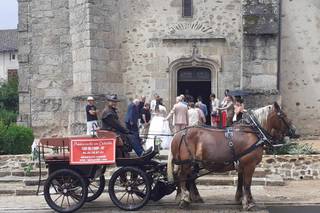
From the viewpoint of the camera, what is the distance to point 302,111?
19562 millimetres

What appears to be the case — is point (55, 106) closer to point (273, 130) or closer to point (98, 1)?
point (98, 1)

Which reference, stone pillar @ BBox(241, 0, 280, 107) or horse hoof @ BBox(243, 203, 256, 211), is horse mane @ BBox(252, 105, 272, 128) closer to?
horse hoof @ BBox(243, 203, 256, 211)

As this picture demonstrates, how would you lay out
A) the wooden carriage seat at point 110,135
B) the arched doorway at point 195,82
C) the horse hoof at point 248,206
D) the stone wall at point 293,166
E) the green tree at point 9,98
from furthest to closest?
the green tree at point 9,98 → the arched doorway at point 195,82 → the stone wall at point 293,166 → the wooden carriage seat at point 110,135 → the horse hoof at point 248,206

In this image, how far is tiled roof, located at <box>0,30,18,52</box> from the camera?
60.5 meters

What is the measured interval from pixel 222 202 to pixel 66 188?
298cm

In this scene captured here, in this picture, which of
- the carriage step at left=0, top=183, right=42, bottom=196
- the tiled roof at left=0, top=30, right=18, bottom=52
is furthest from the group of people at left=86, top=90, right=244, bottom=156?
the tiled roof at left=0, top=30, right=18, bottom=52

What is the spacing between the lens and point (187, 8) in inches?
771

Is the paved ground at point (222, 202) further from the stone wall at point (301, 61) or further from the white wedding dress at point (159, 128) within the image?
the stone wall at point (301, 61)

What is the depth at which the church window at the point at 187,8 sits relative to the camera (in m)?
19.6

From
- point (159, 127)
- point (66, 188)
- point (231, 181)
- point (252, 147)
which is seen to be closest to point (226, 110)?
point (159, 127)

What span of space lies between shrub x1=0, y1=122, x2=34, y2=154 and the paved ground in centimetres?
397

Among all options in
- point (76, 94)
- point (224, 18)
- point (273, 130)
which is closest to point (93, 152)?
point (273, 130)

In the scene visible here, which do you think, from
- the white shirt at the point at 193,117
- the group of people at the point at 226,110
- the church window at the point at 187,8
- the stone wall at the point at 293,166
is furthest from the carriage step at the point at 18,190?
the church window at the point at 187,8

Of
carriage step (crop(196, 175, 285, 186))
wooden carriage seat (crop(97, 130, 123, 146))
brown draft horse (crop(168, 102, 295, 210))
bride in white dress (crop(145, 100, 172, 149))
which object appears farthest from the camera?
bride in white dress (crop(145, 100, 172, 149))
